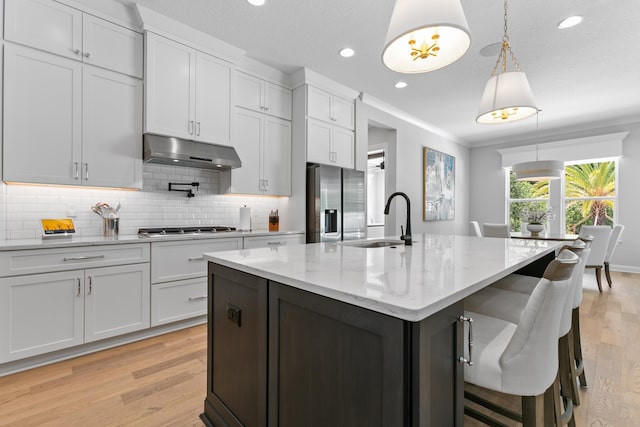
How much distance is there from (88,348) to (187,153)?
179 centimetres

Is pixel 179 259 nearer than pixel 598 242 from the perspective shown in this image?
Yes

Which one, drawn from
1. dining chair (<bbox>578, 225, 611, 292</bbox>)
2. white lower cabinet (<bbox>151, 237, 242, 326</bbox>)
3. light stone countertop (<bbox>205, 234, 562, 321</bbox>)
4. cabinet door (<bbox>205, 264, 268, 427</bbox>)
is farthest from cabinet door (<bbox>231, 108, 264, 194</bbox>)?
dining chair (<bbox>578, 225, 611, 292</bbox>)

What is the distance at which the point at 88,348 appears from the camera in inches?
94.6

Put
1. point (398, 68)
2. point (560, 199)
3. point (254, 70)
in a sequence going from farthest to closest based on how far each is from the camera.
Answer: point (560, 199), point (254, 70), point (398, 68)

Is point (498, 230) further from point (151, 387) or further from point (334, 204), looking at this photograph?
point (151, 387)

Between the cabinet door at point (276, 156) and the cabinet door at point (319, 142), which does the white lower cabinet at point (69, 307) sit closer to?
the cabinet door at point (276, 156)

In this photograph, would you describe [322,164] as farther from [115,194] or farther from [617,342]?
[617,342]

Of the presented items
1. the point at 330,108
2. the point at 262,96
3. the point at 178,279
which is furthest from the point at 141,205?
the point at 330,108

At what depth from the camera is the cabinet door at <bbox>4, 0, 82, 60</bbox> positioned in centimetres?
221

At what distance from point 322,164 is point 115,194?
7.65 feet

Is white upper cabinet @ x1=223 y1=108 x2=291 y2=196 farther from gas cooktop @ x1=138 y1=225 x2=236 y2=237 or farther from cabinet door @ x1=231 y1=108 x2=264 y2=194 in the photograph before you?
gas cooktop @ x1=138 y1=225 x2=236 y2=237

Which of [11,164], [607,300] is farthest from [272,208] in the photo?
[607,300]

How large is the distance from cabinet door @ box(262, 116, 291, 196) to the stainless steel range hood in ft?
1.67

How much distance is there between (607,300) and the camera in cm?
378
